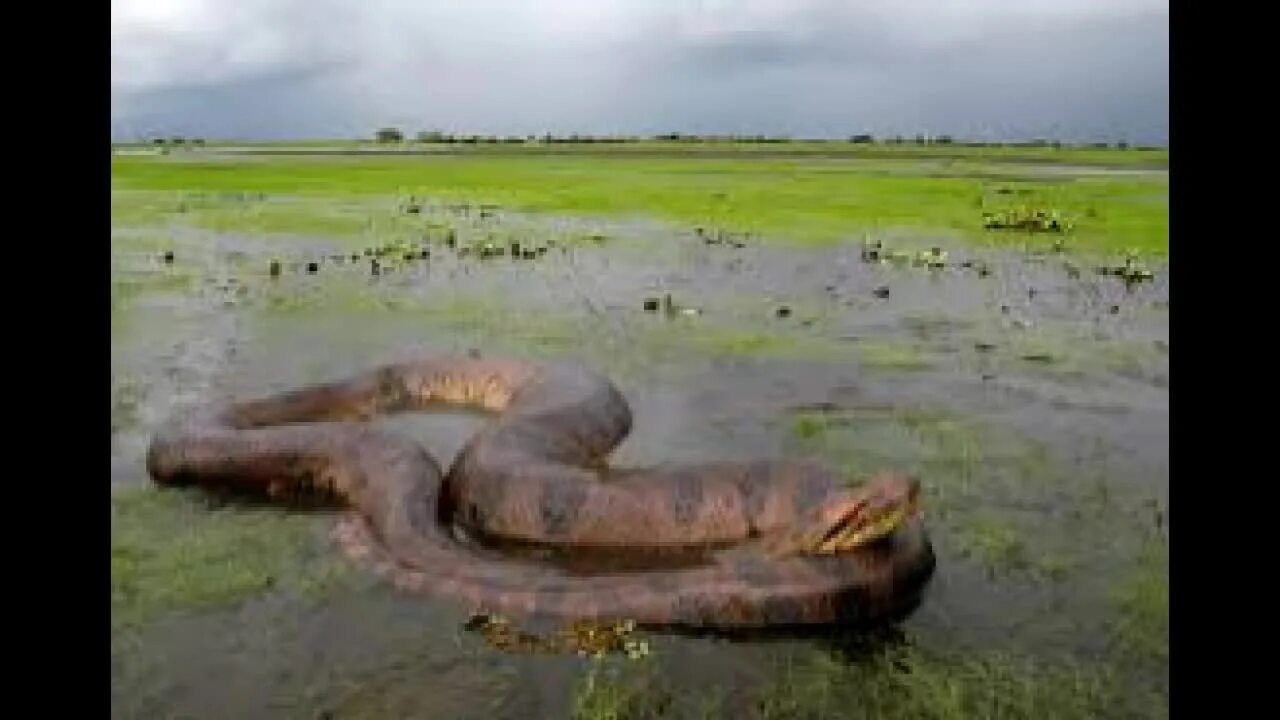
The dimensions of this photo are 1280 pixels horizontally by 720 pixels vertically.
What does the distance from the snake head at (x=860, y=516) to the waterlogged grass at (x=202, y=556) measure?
10.9 ft

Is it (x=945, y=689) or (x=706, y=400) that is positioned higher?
(x=706, y=400)

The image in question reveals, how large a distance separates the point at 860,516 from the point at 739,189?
43.5 metres

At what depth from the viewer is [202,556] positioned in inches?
382

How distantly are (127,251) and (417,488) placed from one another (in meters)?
22.8

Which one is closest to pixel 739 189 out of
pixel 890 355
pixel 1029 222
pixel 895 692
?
pixel 1029 222

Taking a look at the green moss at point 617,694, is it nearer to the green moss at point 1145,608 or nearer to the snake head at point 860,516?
the snake head at point 860,516

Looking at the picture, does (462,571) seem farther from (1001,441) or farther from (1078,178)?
(1078,178)

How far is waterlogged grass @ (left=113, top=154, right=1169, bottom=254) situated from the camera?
118ft

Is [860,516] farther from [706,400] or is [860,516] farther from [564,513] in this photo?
[706,400]

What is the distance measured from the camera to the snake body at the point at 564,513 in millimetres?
8469

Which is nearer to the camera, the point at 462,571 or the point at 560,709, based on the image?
the point at 560,709

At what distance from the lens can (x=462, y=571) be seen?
9078 mm

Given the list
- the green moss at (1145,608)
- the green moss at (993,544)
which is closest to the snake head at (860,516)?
the green moss at (993,544)
